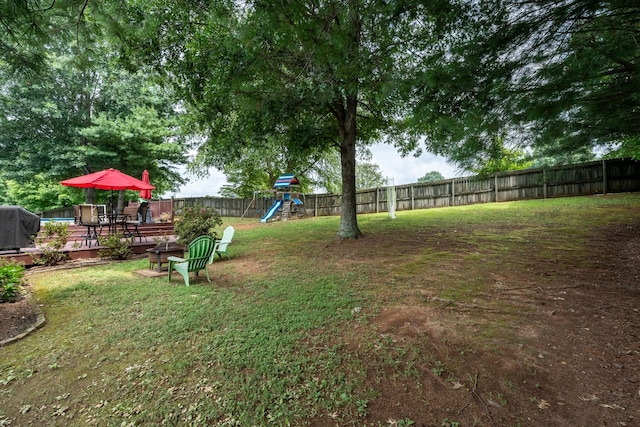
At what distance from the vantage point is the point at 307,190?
24.4m

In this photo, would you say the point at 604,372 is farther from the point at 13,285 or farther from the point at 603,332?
the point at 13,285

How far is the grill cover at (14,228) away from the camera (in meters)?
6.21

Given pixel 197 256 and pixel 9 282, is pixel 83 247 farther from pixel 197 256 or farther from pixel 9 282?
A: pixel 197 256

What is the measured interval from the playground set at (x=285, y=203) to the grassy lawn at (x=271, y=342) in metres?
11.0

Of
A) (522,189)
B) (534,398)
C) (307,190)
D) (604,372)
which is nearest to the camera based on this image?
(534,398)

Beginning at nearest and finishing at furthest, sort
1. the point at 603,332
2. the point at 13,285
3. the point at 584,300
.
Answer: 1. the point at 603,332
2. the point at 584,300
3. the point at 13,285

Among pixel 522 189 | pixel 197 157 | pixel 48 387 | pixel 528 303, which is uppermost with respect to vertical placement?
pixel 197 157

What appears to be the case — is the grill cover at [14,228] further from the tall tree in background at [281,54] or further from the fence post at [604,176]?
the fence post at [604,176]

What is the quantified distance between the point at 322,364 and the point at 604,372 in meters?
2.26

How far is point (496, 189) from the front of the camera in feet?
46.4

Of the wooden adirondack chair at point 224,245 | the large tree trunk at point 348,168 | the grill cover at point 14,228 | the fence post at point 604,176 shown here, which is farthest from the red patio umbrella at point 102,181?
the fence post at point 604,176

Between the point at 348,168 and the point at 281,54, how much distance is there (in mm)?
3276

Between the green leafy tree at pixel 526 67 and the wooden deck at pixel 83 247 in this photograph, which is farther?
the wooden deck at pixel 83 247

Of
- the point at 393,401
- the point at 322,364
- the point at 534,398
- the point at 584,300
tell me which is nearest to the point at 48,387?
the point at 322,364
